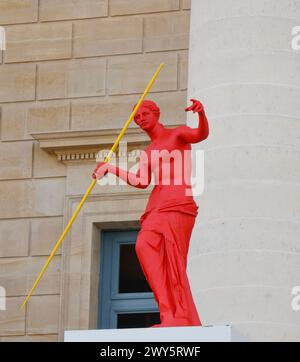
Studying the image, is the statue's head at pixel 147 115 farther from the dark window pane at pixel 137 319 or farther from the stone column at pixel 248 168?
the dark window pane at pixel 137 319

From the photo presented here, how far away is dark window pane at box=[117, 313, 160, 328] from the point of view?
19734 millimetres

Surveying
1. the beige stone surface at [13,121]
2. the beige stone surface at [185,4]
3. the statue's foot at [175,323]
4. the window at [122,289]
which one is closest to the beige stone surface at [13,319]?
the window at [122,289]

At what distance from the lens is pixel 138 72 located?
20.2 meters

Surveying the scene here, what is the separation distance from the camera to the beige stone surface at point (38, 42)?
67.7 feet

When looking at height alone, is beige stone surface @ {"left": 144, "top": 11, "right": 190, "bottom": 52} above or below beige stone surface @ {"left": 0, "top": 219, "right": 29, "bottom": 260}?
above

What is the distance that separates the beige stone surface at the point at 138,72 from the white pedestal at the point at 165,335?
24.6 ft

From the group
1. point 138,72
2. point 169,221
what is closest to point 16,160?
point 138,72

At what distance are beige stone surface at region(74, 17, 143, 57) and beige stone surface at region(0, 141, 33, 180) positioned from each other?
4.30 feet

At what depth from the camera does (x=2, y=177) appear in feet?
66.8

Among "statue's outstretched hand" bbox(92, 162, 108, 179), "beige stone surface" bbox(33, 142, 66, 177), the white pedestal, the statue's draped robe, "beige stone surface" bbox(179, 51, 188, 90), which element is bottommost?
the white pedestal

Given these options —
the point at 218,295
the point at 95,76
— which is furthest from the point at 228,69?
the point at 95,76

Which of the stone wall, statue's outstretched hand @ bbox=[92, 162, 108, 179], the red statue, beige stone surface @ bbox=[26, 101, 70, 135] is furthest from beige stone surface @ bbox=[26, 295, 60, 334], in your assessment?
statue's outstretched hand @ bbox=[92, 162, 108, 179]

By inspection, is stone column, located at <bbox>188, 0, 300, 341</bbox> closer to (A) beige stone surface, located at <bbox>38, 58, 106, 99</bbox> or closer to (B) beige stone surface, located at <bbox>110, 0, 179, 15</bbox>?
(B) beige stone surface, located at <bbox>110, 0, 179, 15</bbox>

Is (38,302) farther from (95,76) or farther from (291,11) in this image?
(291,11)
